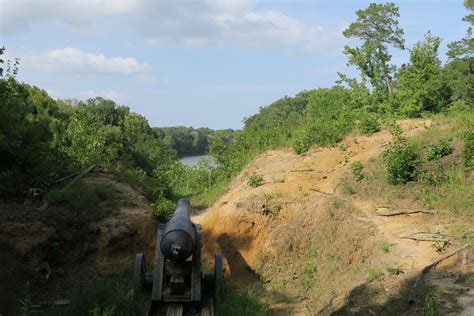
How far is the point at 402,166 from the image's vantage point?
11.7 meters

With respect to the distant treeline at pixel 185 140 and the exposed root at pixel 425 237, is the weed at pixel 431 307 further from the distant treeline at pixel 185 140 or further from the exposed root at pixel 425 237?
the distant treeline at pixel 185 140

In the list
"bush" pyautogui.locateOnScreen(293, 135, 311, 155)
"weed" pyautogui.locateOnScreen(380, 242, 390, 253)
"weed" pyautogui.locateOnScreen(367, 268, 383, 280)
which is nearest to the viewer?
"weed" pyautogui.locateOnScreen(367, 268, 383, 280)

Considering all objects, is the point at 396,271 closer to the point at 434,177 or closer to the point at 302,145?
the point at 434,177

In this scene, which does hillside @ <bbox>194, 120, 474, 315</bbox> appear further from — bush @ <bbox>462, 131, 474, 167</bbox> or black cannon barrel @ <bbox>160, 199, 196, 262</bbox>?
black cannon barrel @ <bbox>160, 199, 196, 262</bbox>

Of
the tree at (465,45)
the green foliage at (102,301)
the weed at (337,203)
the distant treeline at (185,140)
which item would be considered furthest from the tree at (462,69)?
the distant treeline at (185,140)

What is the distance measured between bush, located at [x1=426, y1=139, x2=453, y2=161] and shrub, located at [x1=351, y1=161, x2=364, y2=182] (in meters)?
1.64

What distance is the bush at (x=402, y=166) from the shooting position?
460 inches

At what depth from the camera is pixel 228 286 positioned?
33.2 feet

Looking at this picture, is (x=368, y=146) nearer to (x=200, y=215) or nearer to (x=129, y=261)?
(x=200, y=215)

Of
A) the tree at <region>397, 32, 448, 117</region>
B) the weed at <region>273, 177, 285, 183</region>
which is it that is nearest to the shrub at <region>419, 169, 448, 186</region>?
the weed at <region>273, 177, 285, 183</region>

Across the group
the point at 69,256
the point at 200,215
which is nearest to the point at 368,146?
the point at 200,215

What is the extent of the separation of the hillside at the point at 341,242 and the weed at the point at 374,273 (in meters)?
0.02

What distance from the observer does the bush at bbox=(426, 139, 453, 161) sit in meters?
12.2

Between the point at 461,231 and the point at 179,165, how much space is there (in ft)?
60.3
